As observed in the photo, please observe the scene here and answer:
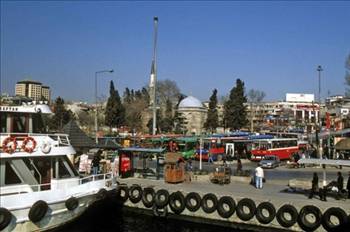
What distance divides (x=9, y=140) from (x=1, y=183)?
1910mm

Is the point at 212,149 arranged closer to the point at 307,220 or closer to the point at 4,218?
the point at 307,220

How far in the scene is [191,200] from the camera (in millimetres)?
25547

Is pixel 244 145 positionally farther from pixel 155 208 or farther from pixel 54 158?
pixel 54 158

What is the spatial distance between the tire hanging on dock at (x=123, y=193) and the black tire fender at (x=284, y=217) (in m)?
10.2

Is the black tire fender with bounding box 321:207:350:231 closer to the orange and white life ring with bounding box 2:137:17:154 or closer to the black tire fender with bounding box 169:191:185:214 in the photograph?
the black tire fender with bounding box 169:191:185:214

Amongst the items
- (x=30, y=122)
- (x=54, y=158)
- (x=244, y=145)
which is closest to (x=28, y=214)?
(x=54, y=158)

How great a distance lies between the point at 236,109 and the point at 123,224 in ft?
276

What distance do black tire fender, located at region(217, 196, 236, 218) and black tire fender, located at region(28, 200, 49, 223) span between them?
9.43 m

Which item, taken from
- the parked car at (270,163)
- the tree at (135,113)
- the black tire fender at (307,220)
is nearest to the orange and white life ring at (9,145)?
the black tire fender at (307,220)

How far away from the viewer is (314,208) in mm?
21406

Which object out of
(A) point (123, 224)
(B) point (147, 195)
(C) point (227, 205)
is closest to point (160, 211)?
(B) point (147, 195)

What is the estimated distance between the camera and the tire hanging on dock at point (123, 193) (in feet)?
92.6

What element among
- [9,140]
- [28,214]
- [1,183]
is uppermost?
[9,140]

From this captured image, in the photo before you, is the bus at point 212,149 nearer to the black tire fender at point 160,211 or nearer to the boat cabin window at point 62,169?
the black tire fender at point 160,211
